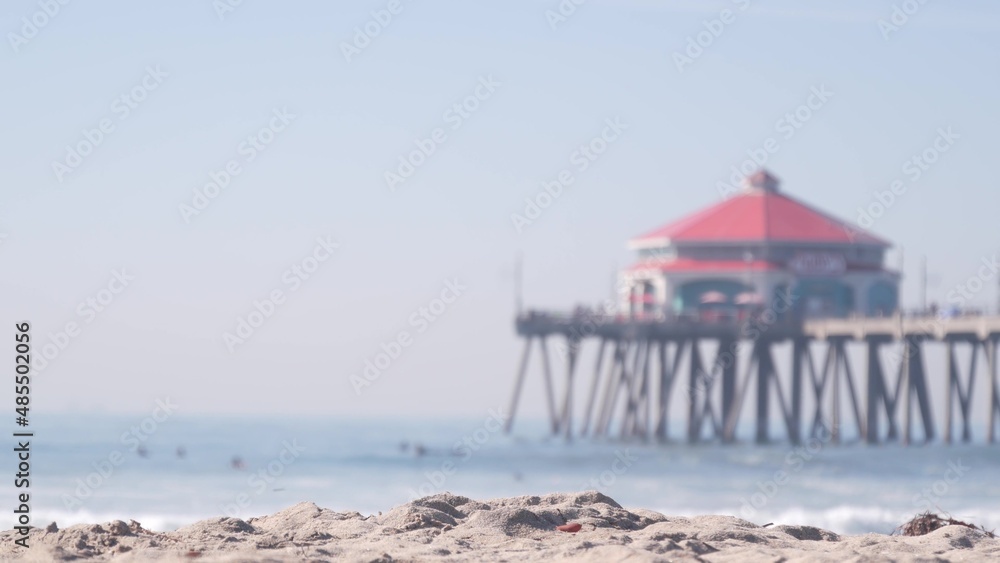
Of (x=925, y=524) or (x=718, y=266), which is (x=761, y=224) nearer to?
(x=718, y=266)

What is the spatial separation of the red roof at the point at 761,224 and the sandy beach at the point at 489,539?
40334mm

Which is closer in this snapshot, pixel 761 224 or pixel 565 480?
pixel 565 480

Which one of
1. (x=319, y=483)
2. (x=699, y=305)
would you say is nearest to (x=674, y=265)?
(x=699, y=305)

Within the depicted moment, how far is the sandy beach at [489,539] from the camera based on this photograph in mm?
9242

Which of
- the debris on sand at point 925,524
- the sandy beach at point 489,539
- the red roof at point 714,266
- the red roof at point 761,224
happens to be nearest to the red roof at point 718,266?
the red roof at point 714,266

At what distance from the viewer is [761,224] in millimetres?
51781

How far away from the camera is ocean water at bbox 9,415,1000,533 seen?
27.0m

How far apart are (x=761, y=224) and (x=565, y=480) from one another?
1812 cm

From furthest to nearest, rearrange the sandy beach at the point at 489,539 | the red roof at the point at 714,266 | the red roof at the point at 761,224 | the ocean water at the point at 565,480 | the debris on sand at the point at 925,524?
the red roof at the point at 761,224, the red roof at the point at 714,266, the ocean water at the point at 565,480, the debris on sand at the point at 925,524, the sandy beach at the point at 489,539

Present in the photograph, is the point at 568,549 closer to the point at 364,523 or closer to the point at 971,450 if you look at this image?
the point at 364,523

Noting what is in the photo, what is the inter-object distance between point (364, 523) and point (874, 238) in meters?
44.7

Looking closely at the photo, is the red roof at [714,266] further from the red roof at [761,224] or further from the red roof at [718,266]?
the red roof at [761,224]

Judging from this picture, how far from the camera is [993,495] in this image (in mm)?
30297

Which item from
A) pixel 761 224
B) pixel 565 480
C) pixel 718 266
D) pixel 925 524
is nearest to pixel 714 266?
pixel 718 266
